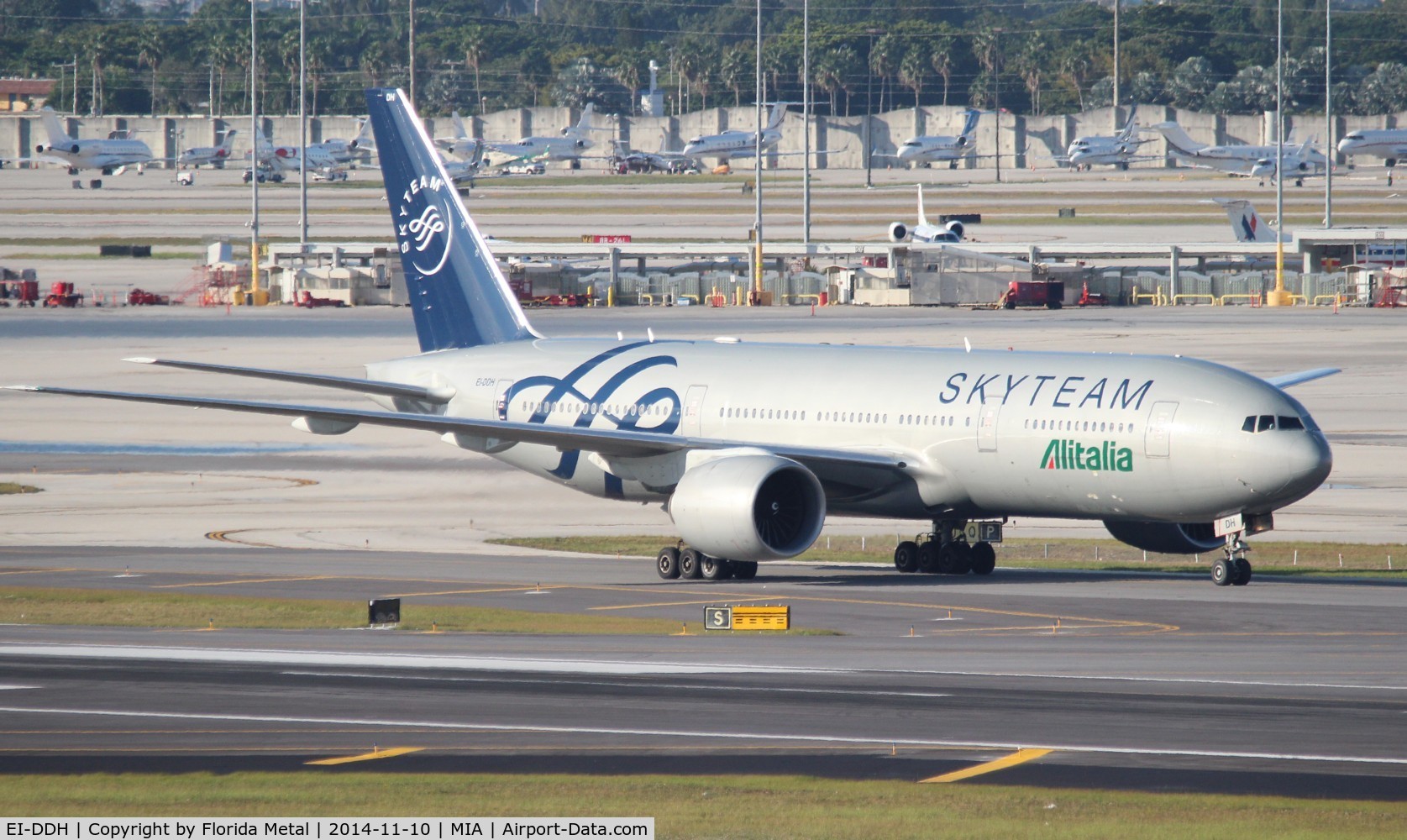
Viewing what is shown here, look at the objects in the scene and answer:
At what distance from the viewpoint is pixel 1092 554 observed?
4378 cm

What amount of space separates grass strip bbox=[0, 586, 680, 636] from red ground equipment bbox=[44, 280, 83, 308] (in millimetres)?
90114

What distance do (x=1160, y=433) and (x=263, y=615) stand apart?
54.0 feet

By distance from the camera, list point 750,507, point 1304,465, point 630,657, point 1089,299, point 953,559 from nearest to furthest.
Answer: point 630,657 < point 1304,465 < point 750,507 < point 953,559 < point 1089,299

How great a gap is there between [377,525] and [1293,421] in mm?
23163

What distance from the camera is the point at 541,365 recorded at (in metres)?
44.6

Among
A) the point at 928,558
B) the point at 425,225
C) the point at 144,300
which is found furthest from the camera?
the point at 144,300

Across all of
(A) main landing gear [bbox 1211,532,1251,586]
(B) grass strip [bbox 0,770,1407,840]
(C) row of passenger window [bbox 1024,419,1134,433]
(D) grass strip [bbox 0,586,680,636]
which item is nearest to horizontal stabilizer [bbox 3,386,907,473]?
(C) row of passenger window [bbox 1024,419,1134,433]

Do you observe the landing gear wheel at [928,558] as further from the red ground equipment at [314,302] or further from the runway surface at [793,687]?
the red ground equipment at [314,302]

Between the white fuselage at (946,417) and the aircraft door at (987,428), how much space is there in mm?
36

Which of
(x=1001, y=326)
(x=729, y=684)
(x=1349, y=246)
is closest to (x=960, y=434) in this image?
(x=729, y=684)

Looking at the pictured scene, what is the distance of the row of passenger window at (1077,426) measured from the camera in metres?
35.7

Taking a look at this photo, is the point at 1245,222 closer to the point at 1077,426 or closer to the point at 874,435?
the point at 874,435

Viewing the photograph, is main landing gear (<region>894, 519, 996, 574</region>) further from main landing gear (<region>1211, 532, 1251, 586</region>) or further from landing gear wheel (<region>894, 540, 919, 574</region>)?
main landing gear (<region>1211, 532, 1251, 586</region>)

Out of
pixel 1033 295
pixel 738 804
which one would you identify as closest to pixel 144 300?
pixel 1033 295
